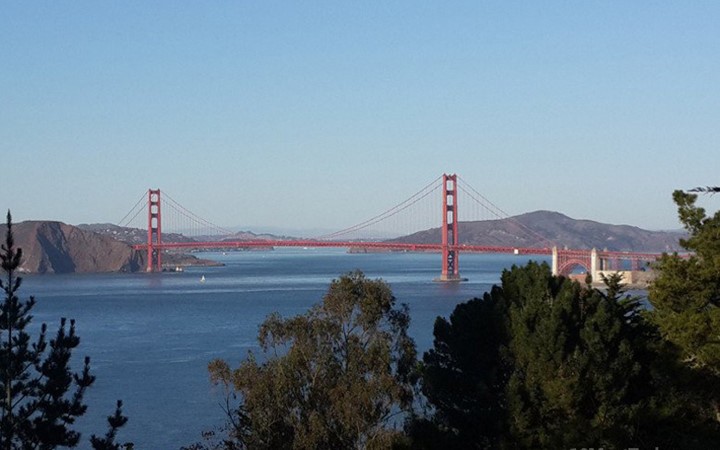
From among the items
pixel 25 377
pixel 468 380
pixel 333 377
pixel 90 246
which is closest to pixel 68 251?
pixel 90 246

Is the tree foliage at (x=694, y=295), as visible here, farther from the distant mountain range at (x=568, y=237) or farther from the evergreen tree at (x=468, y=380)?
the distant mountain range at (x=568, y=237)

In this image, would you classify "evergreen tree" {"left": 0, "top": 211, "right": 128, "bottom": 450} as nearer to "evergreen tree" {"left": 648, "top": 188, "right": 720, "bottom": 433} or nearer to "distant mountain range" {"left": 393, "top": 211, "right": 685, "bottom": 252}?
"evergreen tree" {"left": 648, "top": 188, "right": 720, "bottom": 433}

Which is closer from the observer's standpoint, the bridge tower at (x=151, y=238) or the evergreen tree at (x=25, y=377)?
the evergreen tree at (x=25, y=377)

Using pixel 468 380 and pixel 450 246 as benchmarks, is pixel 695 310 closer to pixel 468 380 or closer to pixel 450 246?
pixel 468 380

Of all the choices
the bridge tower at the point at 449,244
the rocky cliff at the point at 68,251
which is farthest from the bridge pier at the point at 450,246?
the rocky cliff at the point at 68,251

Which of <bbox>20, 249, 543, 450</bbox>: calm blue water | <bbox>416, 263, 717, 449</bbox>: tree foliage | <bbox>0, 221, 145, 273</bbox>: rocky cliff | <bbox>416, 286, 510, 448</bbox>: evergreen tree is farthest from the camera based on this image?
<bbox>0, 221, 145, 273</bbox>: rocky cliff

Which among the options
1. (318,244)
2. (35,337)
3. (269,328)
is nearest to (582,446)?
(269,328)

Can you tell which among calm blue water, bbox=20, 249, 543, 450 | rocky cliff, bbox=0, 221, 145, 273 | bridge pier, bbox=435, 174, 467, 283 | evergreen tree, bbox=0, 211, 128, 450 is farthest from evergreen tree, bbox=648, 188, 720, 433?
rocky cliff, bbox=0, 221, 145, 273

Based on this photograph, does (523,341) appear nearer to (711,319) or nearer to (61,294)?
(711,319)
